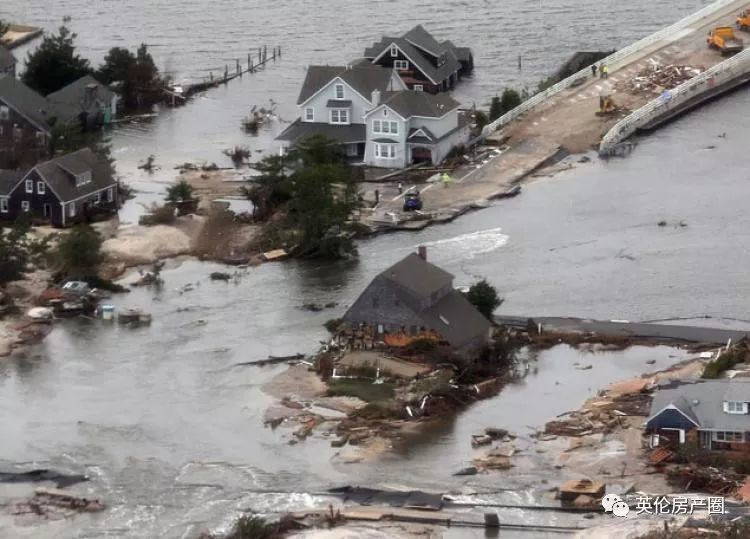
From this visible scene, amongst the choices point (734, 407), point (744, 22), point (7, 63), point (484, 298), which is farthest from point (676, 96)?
point (734, 407)

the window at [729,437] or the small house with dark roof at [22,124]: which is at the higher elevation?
the small house with dark roof at [22,124]

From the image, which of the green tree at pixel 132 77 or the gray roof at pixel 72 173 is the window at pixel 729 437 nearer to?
the gray roof at pixel 72 173

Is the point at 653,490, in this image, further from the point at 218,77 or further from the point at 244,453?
the point at 218,77

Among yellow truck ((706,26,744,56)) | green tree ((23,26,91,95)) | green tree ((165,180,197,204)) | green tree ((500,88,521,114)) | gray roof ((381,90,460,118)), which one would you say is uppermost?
yellow truck ((706,26,744,56))

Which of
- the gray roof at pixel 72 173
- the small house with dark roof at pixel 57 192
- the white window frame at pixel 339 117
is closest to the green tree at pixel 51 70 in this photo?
the white window frame at pixel 339 117

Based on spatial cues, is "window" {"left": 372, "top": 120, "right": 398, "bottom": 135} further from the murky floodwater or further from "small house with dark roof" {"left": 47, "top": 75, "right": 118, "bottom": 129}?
"small house with dark roof" {"left": 47, "top": 75, "right": 118, "bottom": 129}

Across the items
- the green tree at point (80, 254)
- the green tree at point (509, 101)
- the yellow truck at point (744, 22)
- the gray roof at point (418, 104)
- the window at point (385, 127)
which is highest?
the yellow truck at point (744, 22)

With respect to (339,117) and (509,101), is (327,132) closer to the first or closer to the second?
(339,117)

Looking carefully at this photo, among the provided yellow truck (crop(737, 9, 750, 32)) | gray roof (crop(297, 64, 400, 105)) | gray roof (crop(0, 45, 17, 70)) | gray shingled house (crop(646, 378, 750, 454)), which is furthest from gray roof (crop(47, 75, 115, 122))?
gray shingled house (crop(646, 378, 750, 454))
